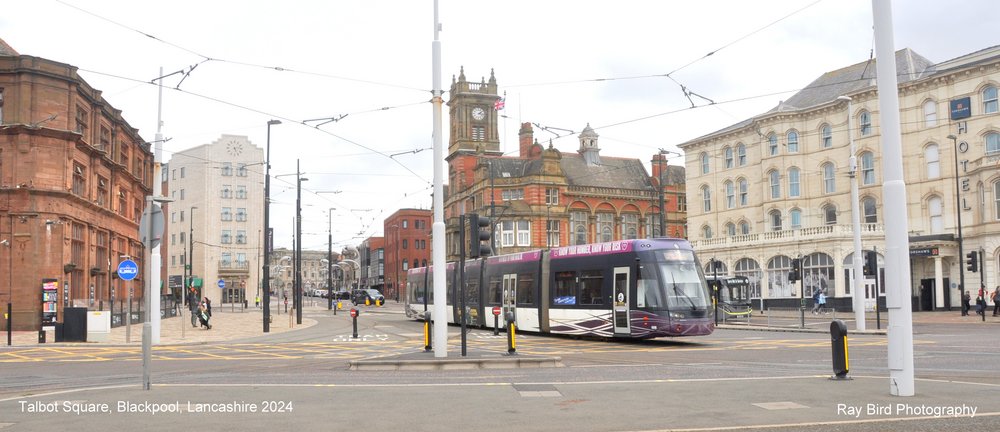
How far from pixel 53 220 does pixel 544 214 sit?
51.0 metres

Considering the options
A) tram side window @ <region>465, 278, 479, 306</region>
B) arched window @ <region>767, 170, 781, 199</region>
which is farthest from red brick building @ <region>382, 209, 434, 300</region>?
tram side window @ <region>465, 278, 479, 306</region>

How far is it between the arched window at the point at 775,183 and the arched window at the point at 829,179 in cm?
352

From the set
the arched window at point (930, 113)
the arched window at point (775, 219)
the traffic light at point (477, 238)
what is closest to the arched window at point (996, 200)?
the arched window at point (930, 113)

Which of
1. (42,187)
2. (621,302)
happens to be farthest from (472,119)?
(621,302)

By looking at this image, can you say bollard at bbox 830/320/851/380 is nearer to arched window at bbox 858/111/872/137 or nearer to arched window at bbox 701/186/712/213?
arched window at bbox 858/111/872/137

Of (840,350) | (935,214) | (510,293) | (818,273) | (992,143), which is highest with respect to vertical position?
(992,143)

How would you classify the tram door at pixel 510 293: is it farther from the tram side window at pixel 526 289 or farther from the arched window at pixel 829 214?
the arched window at pixel 829 214

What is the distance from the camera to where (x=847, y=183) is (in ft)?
185

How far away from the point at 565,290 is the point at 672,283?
4942 mm

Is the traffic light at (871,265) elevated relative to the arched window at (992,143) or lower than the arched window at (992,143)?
lower

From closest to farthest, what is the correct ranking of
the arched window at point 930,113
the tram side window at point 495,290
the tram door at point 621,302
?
the tram door at point 621,302
the tram side window at point 495,290
the arched window at point 930,113

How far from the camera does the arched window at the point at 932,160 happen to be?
50.4 m

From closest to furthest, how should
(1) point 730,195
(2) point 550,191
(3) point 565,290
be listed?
1. (3) point 565,290
2. (1) point 730,195
3. (2) point 550,191

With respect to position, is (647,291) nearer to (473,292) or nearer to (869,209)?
(473,292)
